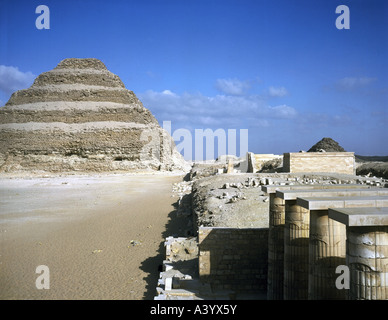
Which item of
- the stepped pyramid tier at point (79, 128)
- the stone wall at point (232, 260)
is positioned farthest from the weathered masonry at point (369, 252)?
the stepped pyramid tier at point (79, 128)

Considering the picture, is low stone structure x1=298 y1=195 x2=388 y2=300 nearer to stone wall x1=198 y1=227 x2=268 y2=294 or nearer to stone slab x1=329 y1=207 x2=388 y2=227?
stone slab x1=329 y1=207 x2=388 y2=227

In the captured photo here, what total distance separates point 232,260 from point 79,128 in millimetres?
43364

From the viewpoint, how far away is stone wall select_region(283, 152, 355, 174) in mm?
16609

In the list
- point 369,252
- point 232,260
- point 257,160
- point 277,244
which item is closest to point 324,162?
point 257,160

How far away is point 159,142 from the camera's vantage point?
46906 mm

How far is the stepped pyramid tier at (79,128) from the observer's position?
43438 mm

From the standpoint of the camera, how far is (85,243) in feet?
36.4

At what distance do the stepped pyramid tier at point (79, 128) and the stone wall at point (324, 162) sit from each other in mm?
27507

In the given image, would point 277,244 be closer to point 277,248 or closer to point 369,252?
point 277,248

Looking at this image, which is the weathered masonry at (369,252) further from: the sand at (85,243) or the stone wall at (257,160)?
the stone wall at (257,160)
